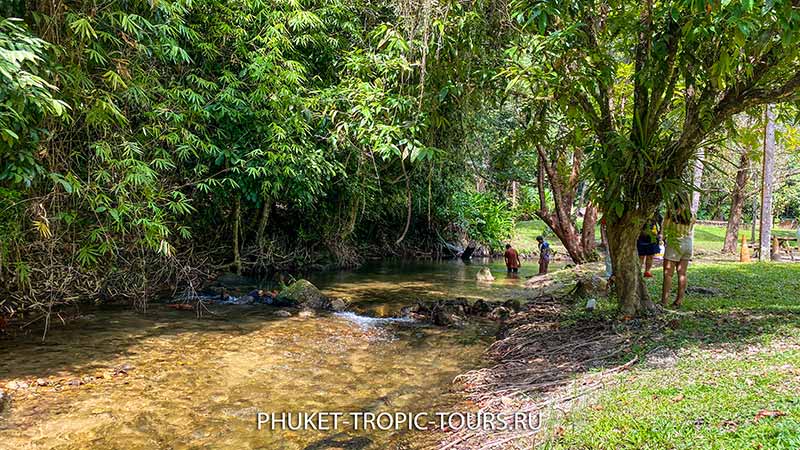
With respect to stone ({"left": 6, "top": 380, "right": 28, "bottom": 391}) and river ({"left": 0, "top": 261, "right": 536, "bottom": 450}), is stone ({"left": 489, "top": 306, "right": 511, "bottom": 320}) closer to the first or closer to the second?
river ({"left": 0, "top": 261, "right": 536, "bottom": 450})

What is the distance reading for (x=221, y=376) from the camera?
20.1 feet

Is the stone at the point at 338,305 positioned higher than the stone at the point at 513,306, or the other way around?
the stone at the point at 513,306

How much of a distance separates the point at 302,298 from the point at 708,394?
26.7 feet

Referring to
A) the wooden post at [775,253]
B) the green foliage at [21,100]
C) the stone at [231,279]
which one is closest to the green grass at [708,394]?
the green foliage at [21,100]

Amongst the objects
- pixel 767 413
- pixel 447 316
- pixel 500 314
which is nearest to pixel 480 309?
pixel 500 314

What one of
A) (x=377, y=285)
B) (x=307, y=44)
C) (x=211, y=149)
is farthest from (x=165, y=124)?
(x=377, y=285)

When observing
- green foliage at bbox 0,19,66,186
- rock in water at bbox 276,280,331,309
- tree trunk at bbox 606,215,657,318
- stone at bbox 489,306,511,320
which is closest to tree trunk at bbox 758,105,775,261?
stone at bbox 489,306,511,320

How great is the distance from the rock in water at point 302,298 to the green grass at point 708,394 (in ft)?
22.0

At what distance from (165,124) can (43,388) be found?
14.8 feet

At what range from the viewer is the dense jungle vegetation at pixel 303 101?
548cm

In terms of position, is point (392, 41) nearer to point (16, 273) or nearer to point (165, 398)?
point (165, 398)

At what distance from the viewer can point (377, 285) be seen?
14.1m

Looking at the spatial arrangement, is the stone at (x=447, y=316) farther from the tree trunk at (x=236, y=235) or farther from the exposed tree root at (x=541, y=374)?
the tree trunk at (x=236, y=235)

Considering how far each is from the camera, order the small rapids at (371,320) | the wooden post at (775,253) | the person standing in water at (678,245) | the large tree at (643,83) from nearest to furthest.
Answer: the large tree at (643,83)
the person standing in water at (678,245)
the small rapids at (371,320)
the wooden post at (775,253)
